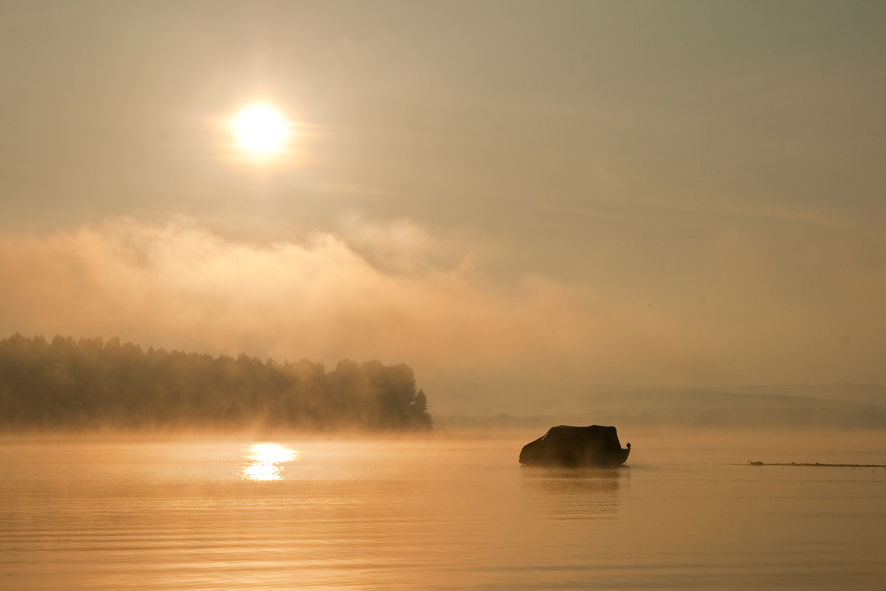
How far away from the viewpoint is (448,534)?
26641 mm

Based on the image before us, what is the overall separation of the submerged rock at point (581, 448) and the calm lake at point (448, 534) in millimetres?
16359

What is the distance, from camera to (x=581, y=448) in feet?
221

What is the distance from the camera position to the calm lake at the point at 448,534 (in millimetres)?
19328

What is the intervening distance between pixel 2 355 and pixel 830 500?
169400mm

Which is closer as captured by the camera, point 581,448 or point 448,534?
point 448,534

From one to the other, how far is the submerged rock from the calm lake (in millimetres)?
16359

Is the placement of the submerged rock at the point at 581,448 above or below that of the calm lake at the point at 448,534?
above

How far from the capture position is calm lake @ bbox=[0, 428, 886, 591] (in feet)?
63.4

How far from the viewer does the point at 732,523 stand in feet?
96.5

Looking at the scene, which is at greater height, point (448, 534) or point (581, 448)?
point (581, 448)

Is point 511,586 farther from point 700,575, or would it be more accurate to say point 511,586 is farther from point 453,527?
point 453,527

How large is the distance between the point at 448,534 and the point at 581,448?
42.1m

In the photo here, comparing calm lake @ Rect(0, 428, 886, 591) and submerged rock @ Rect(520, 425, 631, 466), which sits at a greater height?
submerged rock @ Rect(520, 425, 631, 466)

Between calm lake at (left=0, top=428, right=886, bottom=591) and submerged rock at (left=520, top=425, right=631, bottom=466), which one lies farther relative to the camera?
submerged rock at (left=520, top=425, right=631, bottom=466)
